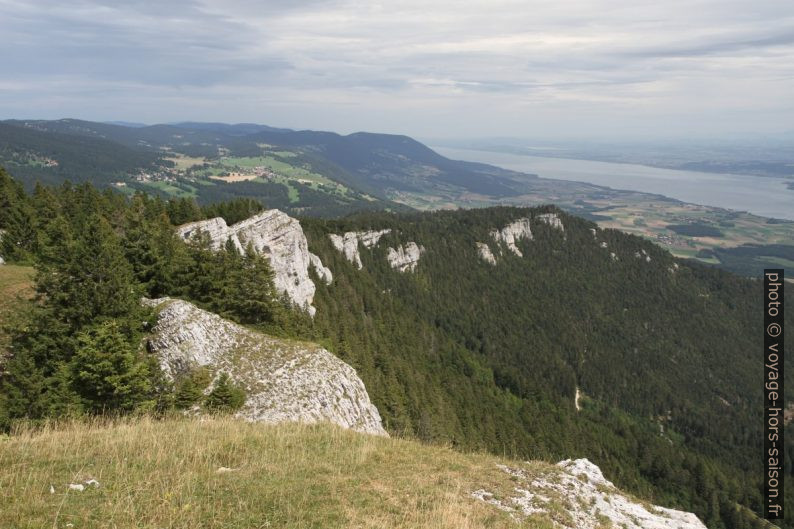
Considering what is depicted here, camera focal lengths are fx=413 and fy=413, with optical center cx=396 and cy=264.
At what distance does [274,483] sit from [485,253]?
511 feet

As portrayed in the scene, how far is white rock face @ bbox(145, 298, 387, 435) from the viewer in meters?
22.6

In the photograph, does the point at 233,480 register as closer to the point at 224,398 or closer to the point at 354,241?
the point at 224,398

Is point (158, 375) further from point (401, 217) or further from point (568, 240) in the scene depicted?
point (568, 240)

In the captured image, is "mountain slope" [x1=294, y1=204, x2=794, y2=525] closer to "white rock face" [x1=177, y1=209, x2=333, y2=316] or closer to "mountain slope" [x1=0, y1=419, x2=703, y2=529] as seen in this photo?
"white rock face" [x1=177, y1=209, x2=333, y2=316]

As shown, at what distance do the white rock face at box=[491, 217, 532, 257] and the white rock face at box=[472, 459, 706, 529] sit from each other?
523ft

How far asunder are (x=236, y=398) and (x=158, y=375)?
12.9ft

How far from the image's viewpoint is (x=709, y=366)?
14188 cm

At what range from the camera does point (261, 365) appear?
24.6 metres

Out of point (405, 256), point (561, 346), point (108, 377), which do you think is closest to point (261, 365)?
point (108, 377)

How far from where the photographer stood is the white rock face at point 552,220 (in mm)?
188875

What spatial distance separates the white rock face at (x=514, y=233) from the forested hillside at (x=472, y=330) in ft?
8.86

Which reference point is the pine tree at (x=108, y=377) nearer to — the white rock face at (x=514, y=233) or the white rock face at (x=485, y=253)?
the white rock face at (x=485, y=253)

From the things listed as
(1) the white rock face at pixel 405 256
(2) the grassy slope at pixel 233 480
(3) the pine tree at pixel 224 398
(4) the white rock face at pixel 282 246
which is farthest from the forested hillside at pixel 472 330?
(2) the grassy slope at pixel 233 480


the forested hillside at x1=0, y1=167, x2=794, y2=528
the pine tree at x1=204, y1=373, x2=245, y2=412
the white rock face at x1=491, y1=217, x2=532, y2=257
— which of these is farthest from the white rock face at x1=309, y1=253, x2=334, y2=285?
the white rock face at x1=491, y1=217, x2=532, y2=257
